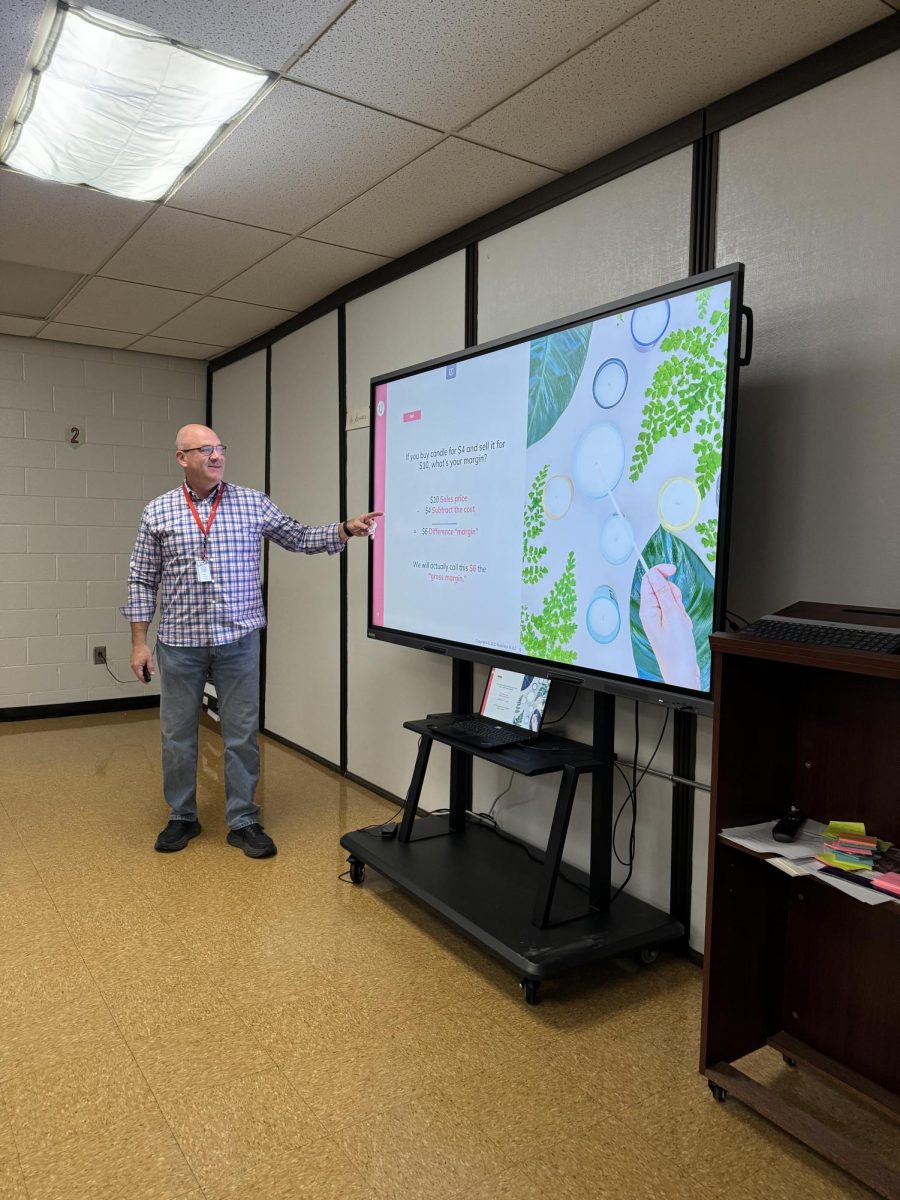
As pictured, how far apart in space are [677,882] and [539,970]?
56cm

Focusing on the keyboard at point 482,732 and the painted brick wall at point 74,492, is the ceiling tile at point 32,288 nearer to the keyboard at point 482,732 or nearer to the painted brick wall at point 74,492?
the painted brick wall at point 74,492

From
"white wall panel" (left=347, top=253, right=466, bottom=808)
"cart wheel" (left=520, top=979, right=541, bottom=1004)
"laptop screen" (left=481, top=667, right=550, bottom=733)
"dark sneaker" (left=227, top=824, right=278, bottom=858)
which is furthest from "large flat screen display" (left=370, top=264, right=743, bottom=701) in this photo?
"dark sneaker" (left=227, top=824, right=278, bottom=858)

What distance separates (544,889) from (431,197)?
231 centimetres

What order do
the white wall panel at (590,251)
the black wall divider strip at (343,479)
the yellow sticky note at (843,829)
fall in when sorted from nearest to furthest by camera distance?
the yellow sticky note at (843,829), the white wall panel at (590,251), the black wall divider strip at (343,479)

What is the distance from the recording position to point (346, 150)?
8.43 feet

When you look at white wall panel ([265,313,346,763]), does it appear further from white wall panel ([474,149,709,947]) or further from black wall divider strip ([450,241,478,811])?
white wall panel ([474,149,709,947])

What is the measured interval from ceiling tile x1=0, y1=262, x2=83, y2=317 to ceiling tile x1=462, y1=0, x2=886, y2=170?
7.91 feet

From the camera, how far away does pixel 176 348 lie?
5.35m

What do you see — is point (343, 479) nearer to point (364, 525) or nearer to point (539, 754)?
point (364, 525)

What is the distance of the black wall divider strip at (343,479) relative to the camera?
13.2 ft

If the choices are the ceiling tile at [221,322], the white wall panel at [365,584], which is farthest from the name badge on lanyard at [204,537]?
the ceiling tile at [221,322]

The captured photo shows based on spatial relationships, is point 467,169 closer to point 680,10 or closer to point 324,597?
point 680,10

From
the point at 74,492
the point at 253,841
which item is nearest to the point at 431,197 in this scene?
the point at 253,841

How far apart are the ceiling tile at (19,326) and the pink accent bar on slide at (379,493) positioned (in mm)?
2747
